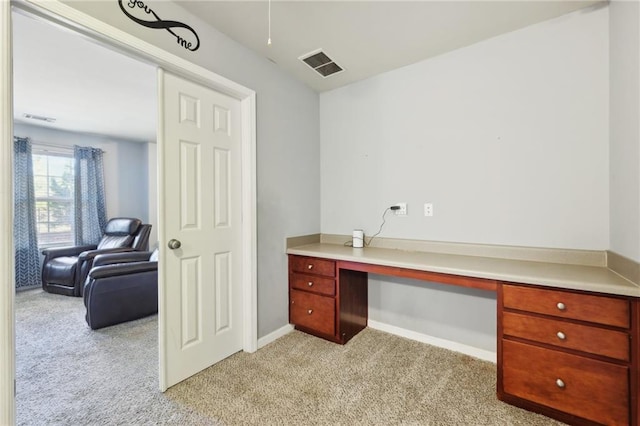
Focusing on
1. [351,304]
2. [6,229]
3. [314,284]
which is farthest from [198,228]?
[351,304]

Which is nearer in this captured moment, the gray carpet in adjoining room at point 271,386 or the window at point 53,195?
the gray carpet in adjoining room at point 271,386

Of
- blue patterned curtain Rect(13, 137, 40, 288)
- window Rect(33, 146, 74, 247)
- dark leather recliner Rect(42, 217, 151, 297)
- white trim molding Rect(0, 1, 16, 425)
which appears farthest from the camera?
window Rect(33, 146, 74, 247)

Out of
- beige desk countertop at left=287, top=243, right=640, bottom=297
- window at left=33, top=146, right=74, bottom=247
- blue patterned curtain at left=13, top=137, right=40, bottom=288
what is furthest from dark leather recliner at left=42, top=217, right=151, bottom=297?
beige desk countertop at left=287, top=243, right=640, bottom=297

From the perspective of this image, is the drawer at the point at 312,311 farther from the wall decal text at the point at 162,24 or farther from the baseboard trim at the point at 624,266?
the wall decal text at the point at 162,24

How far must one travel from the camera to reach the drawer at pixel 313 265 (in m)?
2.33

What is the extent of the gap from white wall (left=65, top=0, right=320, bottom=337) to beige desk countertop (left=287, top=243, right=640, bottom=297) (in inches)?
13.2

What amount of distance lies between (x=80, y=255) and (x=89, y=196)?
1548 mm

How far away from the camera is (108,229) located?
15.7 ft

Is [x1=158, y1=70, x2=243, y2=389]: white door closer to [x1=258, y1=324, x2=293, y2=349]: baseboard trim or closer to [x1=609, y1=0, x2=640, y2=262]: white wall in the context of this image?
[x1=258, y1=324, x2=293, y2=349]: baseboard trim

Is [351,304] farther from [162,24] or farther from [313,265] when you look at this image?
[162,24]

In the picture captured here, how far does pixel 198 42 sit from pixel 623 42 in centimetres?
259

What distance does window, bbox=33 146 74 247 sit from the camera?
14.7 feet

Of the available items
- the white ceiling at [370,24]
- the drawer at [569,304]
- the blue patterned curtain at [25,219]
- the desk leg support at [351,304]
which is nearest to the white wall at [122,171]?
the blue patterned curtain at [25,219]

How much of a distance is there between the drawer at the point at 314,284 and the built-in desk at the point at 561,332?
0.56 m
